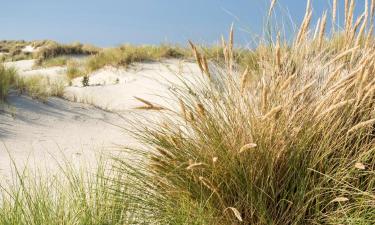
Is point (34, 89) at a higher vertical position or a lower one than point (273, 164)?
lower

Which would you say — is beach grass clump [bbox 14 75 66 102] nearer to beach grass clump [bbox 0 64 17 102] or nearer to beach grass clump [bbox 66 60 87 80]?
beach grass clump [bbox 0 64 17 102]

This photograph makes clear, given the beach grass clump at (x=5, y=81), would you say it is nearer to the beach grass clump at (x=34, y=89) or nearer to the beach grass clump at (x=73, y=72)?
the beach grass clump at (x=34, y=89)

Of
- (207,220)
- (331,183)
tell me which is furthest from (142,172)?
(331,183)

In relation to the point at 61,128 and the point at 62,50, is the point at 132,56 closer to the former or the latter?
the point at 61,128

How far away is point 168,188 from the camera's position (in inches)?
100

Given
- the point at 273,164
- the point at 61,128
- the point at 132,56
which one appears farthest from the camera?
the point at 132,56

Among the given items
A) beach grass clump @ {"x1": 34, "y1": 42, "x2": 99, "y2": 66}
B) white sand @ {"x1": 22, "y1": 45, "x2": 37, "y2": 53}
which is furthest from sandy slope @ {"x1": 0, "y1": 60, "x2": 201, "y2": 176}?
white sand @ {"x1": 22, "y1": 45, "x2": 37, "y2": 53}

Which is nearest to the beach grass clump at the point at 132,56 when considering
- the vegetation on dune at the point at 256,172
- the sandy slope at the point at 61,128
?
the sandy slope at the point at 61,128

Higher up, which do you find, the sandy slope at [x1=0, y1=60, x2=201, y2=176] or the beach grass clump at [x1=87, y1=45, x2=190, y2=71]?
the beach grass clump at [x1=87, y1=45, x2=190, y2=71]

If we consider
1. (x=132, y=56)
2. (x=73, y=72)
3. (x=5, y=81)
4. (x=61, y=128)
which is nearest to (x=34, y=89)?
(x=5, y=81)

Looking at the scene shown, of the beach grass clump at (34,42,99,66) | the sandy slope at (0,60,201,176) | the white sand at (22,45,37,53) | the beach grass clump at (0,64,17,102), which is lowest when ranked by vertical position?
the white sand at (22,45,37,53)

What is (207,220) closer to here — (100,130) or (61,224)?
(61,224)

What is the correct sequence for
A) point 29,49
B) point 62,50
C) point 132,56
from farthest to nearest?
point 29,49, point 62,50, point 132,56

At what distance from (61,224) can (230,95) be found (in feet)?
3.53
